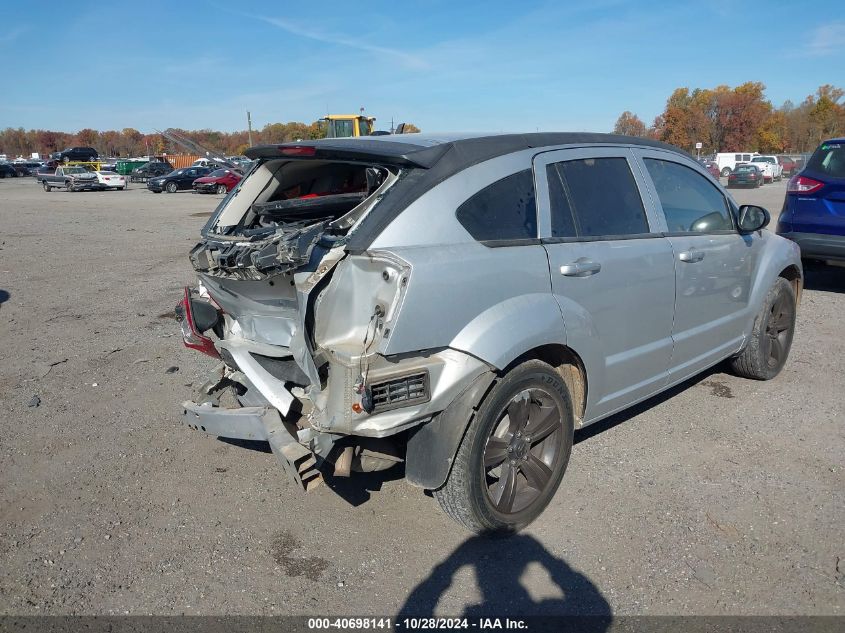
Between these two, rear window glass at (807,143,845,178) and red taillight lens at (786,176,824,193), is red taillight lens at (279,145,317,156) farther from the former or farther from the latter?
rear window glass at (807,143,845,178)

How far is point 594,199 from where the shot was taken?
365 cm

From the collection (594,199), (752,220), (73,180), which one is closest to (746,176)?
(752,220)

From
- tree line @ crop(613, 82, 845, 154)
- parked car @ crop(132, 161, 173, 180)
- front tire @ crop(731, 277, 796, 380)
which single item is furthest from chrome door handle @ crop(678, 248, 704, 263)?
tree line @ crop(613, 82, 845, 154)

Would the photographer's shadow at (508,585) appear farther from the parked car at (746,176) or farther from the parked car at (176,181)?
the parked car at (746,176)

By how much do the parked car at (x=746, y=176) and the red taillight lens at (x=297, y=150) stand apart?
3706 centimetres

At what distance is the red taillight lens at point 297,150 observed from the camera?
3465 millimetres

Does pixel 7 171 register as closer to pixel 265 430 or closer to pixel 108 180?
pixel 108 180

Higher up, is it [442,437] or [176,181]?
[176,181]

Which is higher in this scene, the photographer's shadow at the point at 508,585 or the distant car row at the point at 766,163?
the distant car row at the point at 766,163

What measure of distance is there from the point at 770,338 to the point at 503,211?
3156 mm

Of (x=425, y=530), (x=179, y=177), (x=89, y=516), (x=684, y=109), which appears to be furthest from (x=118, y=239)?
(x=684, y=109)

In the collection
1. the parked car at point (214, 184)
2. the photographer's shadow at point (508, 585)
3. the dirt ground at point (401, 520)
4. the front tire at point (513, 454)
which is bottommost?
the photographer's shadow at point (508, 585)

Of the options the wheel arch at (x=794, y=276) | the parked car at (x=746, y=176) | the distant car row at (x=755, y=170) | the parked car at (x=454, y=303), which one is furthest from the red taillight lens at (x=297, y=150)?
the parked car at (x=746, y=176)

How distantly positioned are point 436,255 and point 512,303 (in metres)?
0.47
